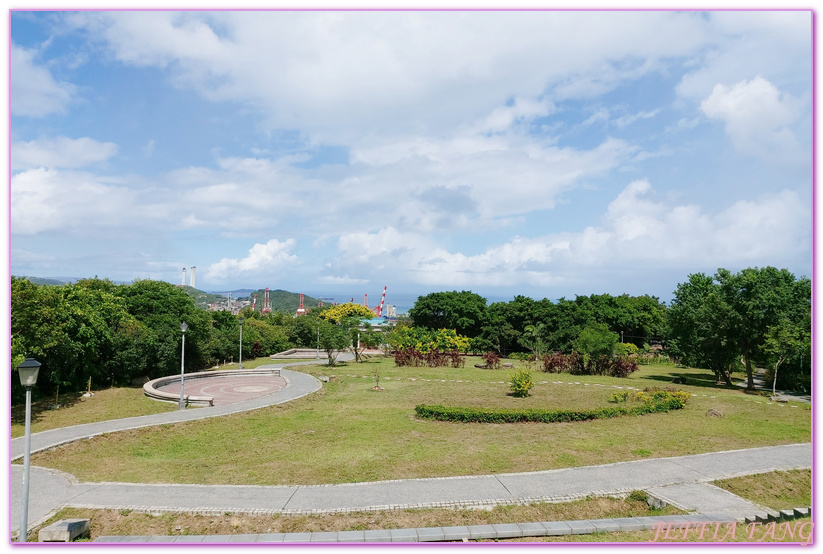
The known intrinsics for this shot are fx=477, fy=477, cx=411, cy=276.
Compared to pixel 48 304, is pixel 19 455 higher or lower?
lower

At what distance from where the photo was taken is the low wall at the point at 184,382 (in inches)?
771

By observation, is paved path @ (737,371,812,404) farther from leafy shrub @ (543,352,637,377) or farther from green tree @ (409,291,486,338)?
green tree @ (409,291,486,338)

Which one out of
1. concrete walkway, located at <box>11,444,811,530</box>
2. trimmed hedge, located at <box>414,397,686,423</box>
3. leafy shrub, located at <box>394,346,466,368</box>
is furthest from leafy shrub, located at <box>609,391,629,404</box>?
leafy shrub, located at <box>394,346,466,368</box>

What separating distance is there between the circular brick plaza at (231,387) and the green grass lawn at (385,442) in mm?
3649

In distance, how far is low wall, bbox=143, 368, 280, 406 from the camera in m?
19.6

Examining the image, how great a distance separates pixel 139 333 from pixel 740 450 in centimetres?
2649

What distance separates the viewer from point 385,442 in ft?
45.1

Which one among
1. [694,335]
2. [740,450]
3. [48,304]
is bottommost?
[740,450]

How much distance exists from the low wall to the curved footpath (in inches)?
329

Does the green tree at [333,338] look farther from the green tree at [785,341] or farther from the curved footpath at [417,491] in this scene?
the green tree at [785,341]

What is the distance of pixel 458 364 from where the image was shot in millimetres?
35625

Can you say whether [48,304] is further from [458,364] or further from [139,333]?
[458,364]

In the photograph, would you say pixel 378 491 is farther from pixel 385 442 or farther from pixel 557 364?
pixel 557 364

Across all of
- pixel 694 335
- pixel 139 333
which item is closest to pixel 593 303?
pixel 694 335
